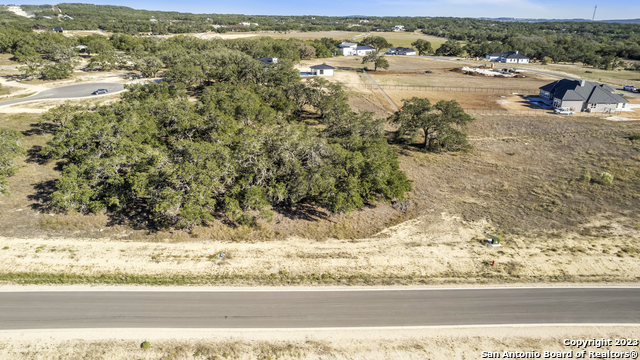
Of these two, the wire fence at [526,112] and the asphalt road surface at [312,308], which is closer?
the asphalt road surface at [312,308]

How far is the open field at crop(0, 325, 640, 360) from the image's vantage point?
17.8m

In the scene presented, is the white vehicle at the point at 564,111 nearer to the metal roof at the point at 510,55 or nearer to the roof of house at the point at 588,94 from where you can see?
the roof of house at the point at 588,94

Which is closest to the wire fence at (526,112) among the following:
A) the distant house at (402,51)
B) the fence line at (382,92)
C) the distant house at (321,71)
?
the fence line at (382,92)

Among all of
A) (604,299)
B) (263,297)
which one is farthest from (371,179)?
(604,299)

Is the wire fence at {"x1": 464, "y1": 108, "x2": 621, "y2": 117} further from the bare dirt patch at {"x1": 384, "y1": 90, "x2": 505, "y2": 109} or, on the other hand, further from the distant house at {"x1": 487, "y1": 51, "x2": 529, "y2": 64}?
the distant house at {"x1": 487, "y1": 51, "x2": 529, "y2": 64}

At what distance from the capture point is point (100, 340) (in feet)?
60.5

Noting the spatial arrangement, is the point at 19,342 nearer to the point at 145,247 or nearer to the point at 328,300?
the point at 145,247

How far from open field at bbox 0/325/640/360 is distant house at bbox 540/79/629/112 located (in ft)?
211

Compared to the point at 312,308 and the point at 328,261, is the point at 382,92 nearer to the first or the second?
the point at 328,261

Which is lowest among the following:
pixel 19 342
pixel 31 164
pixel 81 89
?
pixel 19 342

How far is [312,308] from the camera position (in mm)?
20984

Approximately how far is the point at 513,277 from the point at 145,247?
2924 centimetres

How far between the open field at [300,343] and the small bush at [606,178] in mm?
25380

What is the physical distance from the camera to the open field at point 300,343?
17.8 meters
